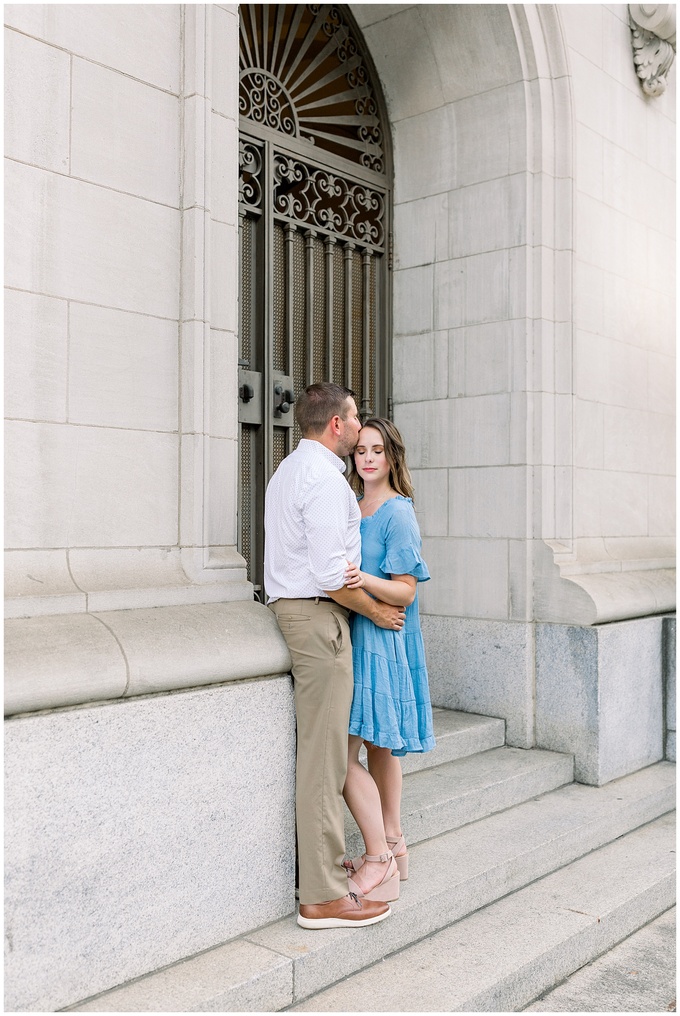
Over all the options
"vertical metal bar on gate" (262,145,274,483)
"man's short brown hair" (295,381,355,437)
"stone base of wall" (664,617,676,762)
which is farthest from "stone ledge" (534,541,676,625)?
"man's short brown hair" (295,381,355,437)

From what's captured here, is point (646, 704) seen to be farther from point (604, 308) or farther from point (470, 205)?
point (470, 205)

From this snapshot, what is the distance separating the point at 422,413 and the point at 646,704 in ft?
8.07

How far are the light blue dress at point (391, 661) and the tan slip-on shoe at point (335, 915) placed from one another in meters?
0.61

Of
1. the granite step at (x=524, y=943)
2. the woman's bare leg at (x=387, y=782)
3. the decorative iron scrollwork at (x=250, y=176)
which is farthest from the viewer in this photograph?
the decorative iron scrollwork at (x=250, y=176)

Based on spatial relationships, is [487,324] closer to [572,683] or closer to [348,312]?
[348,312]

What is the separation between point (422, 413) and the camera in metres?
6.48

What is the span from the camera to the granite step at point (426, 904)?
313cm

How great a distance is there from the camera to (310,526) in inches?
135

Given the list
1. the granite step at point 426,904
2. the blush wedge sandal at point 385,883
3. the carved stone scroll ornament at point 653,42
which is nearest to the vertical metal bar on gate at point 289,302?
the granite step at point 426,904

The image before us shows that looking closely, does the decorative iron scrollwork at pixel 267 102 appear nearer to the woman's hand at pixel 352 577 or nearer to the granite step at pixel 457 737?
the woman's hand at pixel 352 577

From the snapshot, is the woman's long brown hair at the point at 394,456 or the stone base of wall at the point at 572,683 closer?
the woman's long brown hair at the point at 394,456

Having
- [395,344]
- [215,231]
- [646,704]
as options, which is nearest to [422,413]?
[395,344]

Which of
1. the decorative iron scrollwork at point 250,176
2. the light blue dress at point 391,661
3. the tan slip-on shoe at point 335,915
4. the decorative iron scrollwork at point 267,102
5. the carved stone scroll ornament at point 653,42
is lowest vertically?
the tan slip-on shoe at point 335,915

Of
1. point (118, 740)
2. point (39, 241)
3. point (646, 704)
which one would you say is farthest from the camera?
point (646, 704)
